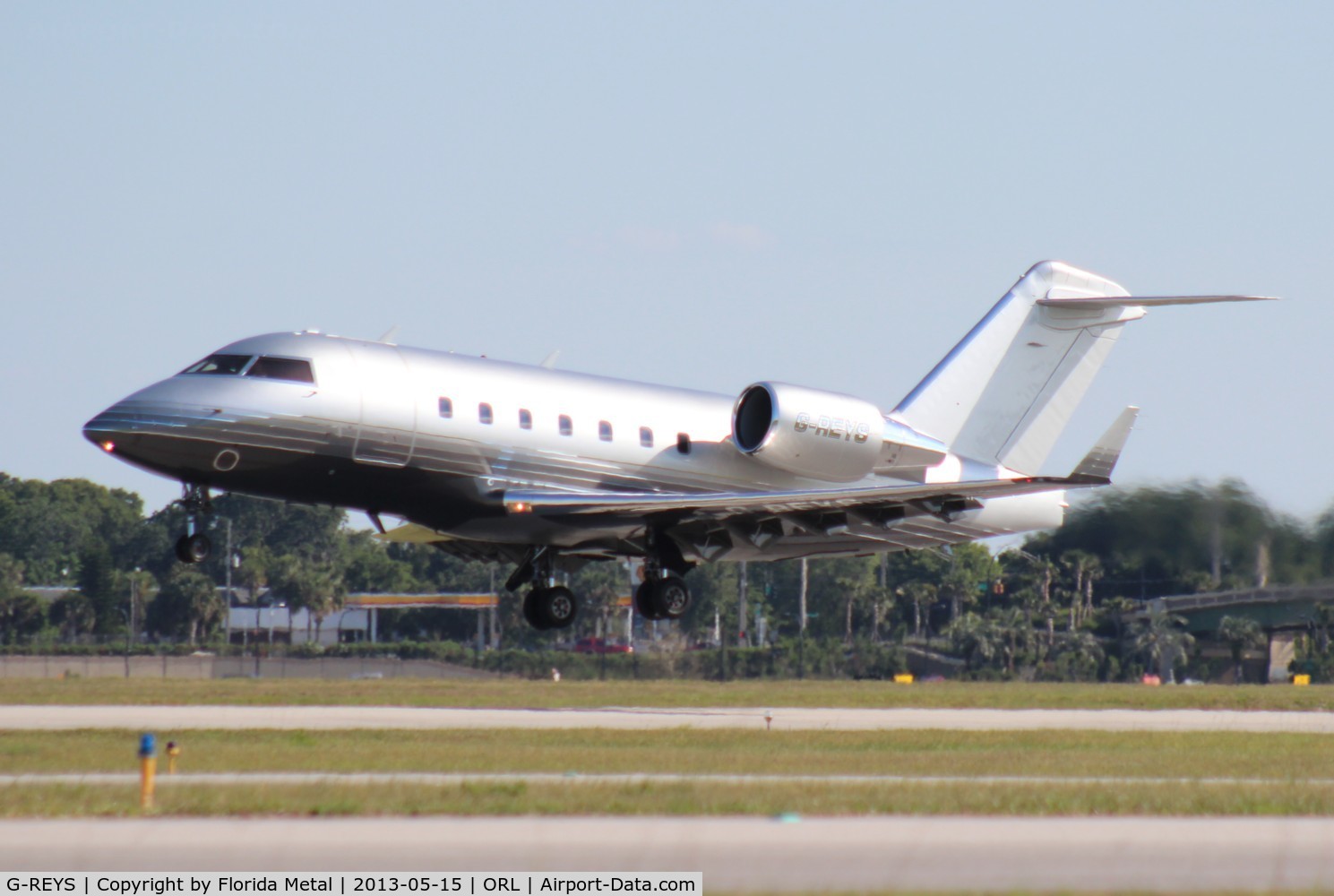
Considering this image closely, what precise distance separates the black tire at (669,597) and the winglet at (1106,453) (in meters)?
6.92

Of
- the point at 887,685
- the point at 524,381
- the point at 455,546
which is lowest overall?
the point at 887,685

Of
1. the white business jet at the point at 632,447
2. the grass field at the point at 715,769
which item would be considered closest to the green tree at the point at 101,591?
the white business jet at the point at 632,447

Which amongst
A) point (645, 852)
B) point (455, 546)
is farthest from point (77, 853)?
point (455, 546)

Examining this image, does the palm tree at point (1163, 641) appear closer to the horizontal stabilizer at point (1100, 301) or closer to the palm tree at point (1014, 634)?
the palm tree at point (1014, 634)

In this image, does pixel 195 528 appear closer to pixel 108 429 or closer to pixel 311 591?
pixel 108 429

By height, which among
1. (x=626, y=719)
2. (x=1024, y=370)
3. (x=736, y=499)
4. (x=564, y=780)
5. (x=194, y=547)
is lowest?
(x=626, y=719)

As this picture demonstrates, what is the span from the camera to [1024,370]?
31.5 meters

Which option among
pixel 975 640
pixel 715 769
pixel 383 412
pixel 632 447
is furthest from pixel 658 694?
pixel 975 640

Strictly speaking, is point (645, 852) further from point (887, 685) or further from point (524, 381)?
point (887, 685)

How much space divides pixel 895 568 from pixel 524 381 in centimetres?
6770

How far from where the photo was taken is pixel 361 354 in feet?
82.2

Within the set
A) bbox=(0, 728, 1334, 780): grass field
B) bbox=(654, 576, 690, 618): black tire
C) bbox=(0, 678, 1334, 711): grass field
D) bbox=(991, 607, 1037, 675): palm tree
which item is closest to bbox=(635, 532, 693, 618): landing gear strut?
bbox=(654, 576, 690, 618): black tire

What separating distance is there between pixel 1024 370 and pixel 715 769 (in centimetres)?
1399

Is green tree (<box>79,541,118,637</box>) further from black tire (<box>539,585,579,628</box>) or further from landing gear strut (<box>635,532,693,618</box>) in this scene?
Answer: landing gear strut (<box>635,532,693,618</box>)
